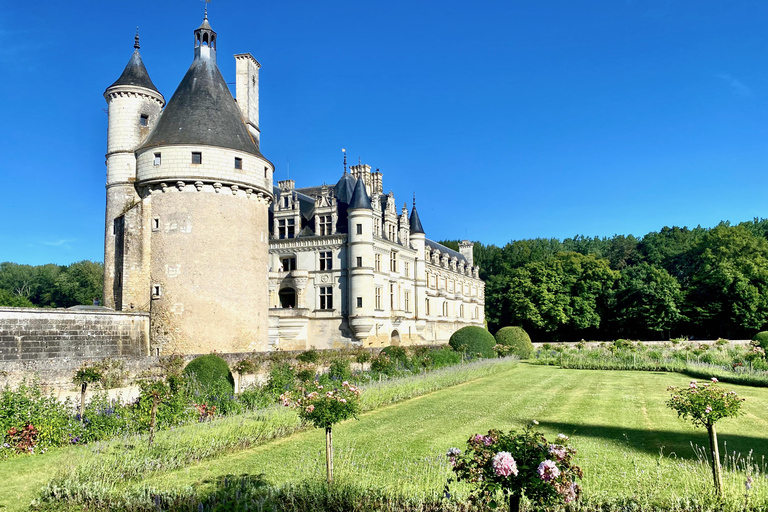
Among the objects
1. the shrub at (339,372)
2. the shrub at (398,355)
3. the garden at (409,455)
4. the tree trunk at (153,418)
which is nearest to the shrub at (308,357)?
the shrub at (339,372)

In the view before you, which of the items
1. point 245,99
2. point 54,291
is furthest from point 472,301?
point 54,291

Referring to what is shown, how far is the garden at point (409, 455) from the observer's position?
6258 millimetres

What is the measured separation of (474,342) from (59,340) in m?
18.4

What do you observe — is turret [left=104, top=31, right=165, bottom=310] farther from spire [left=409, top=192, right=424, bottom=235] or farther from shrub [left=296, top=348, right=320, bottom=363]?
spire [left=409, top=192, right=424, bottom=235]

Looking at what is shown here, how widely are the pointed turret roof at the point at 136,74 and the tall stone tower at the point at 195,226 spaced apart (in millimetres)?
1882

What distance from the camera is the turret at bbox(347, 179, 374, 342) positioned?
110 feet

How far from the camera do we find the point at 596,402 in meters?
15.9

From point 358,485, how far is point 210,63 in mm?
22165

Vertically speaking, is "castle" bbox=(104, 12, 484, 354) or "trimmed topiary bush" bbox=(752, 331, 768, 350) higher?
"castle" bbox=(104, 12, 484, 354)

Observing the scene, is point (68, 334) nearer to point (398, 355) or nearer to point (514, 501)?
point (398, 355)

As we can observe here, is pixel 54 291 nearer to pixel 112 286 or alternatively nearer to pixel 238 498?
pixel 112 286

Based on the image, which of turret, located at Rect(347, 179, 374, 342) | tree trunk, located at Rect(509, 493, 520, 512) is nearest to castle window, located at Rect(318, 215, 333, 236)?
turret, located at Rect(347, 179, 374, 342)

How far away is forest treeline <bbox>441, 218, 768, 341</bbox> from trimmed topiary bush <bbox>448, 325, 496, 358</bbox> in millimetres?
26947

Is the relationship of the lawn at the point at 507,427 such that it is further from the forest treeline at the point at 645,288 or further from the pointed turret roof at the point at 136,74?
the forest treeline at the point at 645,288
